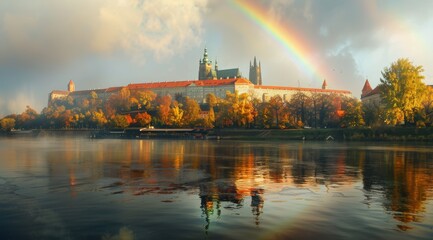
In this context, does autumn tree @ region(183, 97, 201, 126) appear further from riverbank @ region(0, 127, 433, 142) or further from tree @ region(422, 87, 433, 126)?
tree @ region(422, 87, 433, 126)

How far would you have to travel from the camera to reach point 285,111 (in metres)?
127

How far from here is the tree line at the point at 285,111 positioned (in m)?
93.0

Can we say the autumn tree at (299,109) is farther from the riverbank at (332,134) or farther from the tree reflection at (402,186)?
the tree reflection at (402,186)

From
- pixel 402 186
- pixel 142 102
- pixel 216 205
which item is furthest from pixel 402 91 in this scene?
pixel 142 102

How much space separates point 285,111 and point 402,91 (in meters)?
39.4

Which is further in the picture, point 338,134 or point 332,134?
point 332,134

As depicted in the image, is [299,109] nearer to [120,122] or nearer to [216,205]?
[120,122]

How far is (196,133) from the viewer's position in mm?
139250

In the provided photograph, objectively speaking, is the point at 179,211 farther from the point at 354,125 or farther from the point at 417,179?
the point at 354,125

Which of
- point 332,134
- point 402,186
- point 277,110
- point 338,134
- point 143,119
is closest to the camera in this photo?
point 402,186

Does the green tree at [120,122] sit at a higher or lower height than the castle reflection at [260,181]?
higher

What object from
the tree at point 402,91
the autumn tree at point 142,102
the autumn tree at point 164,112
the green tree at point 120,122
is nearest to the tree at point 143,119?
the autumn tree at point 164,112

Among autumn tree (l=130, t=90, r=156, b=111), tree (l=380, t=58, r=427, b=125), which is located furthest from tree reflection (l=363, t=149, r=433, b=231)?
autumn tree (l=130, t=90, r=156, b=111)

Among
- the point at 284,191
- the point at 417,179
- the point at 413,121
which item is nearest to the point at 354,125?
the point at 413,121
